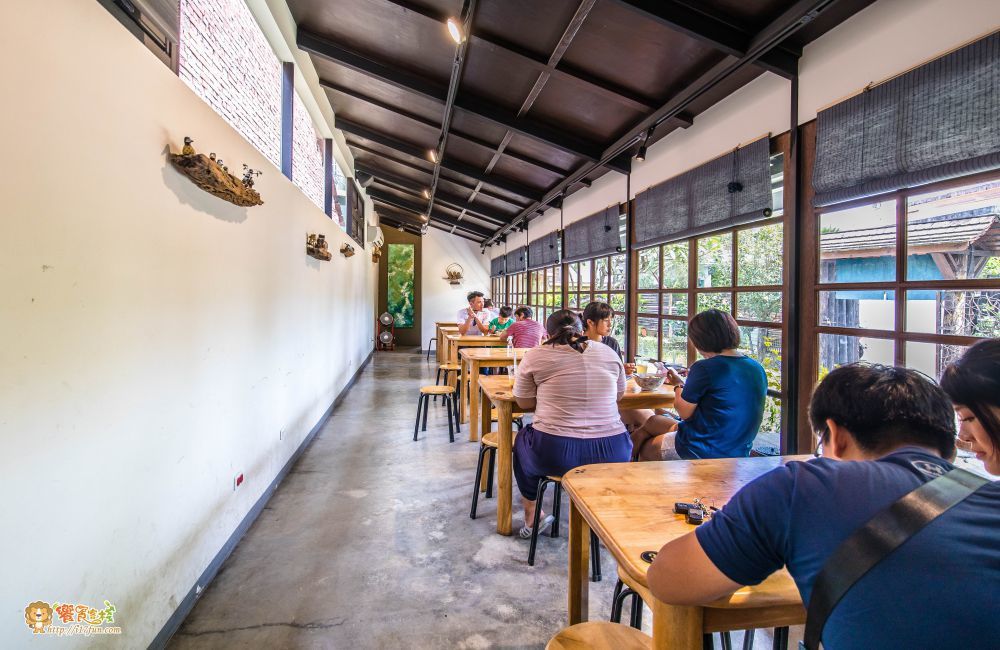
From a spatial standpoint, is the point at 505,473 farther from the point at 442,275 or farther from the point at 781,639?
the point at 442,275

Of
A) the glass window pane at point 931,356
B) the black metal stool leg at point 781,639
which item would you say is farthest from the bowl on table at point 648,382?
the black metal stool leg at point 781,639

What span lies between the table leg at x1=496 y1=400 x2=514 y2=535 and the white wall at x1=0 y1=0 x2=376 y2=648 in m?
1.39

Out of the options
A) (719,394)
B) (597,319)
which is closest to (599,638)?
(719,394)

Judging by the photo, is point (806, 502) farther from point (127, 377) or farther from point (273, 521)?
point (273, 521)

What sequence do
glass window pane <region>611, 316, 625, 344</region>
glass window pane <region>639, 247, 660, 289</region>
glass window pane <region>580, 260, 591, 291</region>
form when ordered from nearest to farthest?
glass window pane <region>639, 247, 660, 289</region> → glass window pane <region>611, 316, 625, 344</region> → glass window pane <region>580, 260, 591, 291</region>

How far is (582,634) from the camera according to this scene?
3.83ft

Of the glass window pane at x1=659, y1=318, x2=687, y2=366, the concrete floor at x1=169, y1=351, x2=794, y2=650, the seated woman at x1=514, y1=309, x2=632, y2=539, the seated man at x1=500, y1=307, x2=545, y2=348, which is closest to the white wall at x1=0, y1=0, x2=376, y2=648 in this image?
the concrete floor at x1=169, y1=351, x2=794, y2=650

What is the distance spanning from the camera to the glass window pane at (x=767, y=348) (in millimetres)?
2682

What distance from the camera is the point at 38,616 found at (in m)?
1.12

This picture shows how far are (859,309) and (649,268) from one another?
6.73 ft

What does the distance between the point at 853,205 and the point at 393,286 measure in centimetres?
1059

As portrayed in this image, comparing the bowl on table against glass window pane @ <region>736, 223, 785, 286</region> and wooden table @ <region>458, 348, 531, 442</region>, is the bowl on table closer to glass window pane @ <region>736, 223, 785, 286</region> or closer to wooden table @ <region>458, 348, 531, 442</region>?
glass window pane @ <region>736, 223, 785, 286</region>

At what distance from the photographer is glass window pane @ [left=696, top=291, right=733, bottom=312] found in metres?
3.11

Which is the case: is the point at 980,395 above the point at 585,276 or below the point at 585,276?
below
